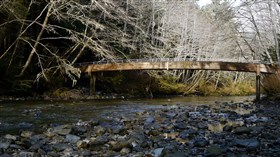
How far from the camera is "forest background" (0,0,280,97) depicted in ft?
67.8

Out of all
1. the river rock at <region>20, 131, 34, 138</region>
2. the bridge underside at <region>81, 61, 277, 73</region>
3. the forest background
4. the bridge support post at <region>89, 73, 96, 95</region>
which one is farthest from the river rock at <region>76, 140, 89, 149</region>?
the bridge support post at <region>89, 73, 96, 95</region>

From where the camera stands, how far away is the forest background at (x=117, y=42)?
2066 centimetres

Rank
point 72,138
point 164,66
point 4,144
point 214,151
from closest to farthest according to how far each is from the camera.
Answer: point 214,151
point 4,144
point 72,138
point 164,66

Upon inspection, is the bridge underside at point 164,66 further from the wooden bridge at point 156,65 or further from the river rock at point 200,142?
the river rock at point 200,142

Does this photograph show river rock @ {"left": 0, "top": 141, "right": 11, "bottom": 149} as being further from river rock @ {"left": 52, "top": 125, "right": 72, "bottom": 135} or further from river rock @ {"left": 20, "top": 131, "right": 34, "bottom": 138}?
river rock @ {"left": 52, "top": 125, "right": 72, "bottom": 135}

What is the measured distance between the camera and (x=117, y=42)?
84.0 feet

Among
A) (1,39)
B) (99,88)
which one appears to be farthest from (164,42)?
(1,39)

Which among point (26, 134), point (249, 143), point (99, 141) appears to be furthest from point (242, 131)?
point (26, 134)

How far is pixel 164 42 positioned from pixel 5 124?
2682cm

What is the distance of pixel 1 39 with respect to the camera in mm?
21141

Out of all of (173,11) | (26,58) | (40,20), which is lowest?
(26,58)

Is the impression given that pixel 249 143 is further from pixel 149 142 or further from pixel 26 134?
pixel 26 134

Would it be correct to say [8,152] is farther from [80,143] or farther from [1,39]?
[1,39]

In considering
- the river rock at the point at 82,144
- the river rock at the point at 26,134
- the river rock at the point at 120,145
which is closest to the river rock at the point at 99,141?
the river rock at the point at 82,144
